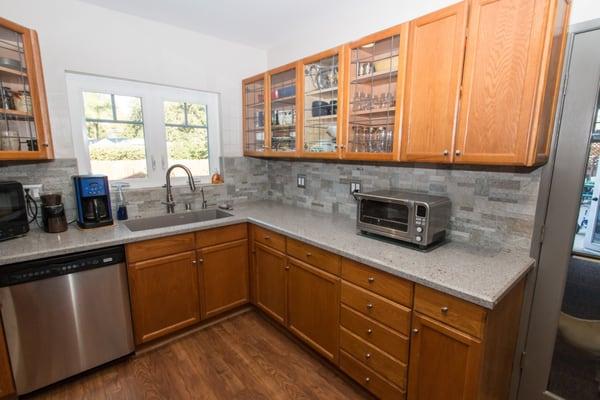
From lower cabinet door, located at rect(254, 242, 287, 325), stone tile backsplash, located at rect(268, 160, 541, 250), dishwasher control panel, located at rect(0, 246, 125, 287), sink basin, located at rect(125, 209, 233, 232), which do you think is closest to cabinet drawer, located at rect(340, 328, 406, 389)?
lower cabinet door, located at rect(254, 242, 287, 325)

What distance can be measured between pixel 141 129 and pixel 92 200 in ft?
2.57

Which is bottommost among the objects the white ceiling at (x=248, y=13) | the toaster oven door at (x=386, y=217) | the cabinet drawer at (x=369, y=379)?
the cabinet drawer at (x=369, y=379)

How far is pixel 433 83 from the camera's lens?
1.58 m

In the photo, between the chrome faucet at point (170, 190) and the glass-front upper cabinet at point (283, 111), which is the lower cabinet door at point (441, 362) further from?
the chrome faucet at point (170, 190)

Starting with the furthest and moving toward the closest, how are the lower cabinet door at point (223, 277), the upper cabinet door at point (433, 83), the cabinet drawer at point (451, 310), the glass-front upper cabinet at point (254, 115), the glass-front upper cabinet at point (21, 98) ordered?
the glass-front upper cabinet at point (254, 115) < the lower cabinet door at point (223, 277) < the glass-front upper cabinet at point (21, 98) < the upper cabinet door at point (433, 83) < the cabinet drawer at point (451, 310)

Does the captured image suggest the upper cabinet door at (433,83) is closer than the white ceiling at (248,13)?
Yes

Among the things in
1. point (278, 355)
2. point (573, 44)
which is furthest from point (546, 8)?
point (278, 355)

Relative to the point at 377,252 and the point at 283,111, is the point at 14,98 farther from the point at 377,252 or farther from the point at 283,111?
the point at 377,252

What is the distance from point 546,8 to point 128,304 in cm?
277

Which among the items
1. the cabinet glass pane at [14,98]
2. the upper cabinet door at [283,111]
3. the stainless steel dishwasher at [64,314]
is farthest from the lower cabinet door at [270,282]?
the cabinet glass pane at [14,98]

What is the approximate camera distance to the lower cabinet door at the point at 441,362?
4.13ft

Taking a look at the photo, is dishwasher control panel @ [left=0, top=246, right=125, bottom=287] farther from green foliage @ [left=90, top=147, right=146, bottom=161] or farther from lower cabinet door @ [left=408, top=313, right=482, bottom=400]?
lower cabinet door @ [left=408, top=313, right=482, bottom=400]

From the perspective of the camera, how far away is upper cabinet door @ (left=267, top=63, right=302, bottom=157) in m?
2.46

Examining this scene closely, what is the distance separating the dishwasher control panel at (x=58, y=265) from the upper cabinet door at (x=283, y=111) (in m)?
1.47
